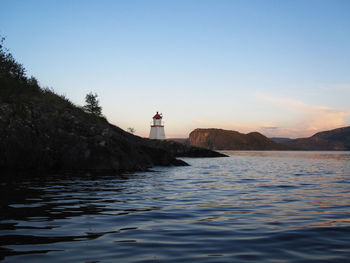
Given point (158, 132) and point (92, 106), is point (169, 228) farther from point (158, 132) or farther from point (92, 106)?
point (158, 132)

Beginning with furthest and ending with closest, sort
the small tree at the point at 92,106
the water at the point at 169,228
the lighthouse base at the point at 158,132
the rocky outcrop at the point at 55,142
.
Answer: the lighthouse base at the point at 158,132
the small tree at the point at 92,106
the rocky outcrop at the point at 55,142
the water at the point at 169,228

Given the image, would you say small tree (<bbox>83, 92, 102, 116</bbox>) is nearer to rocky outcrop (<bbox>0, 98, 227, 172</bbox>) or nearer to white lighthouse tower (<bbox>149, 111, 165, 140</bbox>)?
rocky outcrop (<bbox>0, 98, 227, 172</bbox>)

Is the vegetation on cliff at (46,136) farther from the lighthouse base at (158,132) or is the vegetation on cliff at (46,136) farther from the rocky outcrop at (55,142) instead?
the lighthouse base at (158,132)

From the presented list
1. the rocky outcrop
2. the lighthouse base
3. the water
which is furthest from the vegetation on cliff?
the lighthouse base

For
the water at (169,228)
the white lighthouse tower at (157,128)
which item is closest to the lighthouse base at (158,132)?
the white lighthouse tower at (157,128)

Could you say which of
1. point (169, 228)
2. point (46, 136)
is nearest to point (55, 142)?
point (46, 136)

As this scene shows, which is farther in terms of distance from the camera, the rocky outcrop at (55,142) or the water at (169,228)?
the rocky outcrop at (55,142)

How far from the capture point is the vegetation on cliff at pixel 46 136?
14.8 metres

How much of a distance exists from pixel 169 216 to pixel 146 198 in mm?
2515

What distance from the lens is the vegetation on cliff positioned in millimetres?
14836

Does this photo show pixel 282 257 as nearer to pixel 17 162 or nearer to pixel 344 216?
pixel 344 216

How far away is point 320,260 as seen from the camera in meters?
3.84

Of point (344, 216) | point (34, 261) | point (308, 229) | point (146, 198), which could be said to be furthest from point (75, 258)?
point (344, 216)

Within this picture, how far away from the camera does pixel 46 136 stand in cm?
1609
